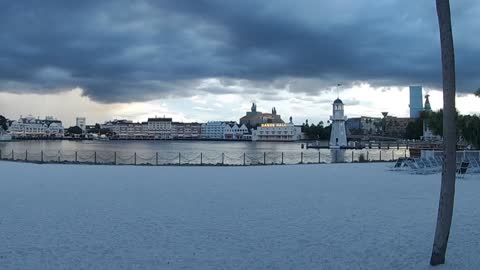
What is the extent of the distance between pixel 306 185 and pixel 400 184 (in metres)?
3.40

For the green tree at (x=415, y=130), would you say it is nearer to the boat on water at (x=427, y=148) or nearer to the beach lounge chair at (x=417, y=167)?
the boat on water at (x=427, y=148)

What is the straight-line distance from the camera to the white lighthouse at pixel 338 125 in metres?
92.4

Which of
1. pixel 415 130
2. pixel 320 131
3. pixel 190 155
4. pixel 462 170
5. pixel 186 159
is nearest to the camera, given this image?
pixel 462 170

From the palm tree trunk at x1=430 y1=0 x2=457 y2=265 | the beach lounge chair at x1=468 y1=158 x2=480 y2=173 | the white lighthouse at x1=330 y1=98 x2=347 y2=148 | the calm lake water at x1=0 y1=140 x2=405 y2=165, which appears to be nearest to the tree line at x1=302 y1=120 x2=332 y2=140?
the white lighthouse at x1=330 y1=98 x2=347 y2=148

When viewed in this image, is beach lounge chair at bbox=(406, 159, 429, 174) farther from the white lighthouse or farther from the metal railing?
the white lighthouse

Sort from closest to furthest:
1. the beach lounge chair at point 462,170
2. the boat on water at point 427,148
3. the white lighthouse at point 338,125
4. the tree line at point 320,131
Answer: the beach lounge chair at point 462,170 → the boat on water at point 427,148 → the white lighthouse at point 338,125 → the tree line at point 320,131

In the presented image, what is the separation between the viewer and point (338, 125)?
96125mm

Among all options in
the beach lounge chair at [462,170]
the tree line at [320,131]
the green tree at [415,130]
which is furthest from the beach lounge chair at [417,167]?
the tree line at [320,131]

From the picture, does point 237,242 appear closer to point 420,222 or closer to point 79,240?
point 79,240

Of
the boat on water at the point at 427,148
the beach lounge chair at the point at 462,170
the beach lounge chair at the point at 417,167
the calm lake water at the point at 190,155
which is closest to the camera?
the beach lounge chair at the point at 462,170

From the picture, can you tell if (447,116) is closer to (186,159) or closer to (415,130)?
(186,159)

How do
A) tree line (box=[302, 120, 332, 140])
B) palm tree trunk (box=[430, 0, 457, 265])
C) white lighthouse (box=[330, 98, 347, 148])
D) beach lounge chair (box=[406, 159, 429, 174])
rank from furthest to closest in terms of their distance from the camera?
tree line (box=[302, 120, 332, 140]), white lighthouse (box=[330, 98, 347, 148]), beach lounge chair (box=[406, 159, 429, 174]), palm tree trunk (box=[430, 0, 457, 265])

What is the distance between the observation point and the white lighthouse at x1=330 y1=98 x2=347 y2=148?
9238 cm

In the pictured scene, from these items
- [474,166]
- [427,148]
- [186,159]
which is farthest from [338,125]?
[474,166]
